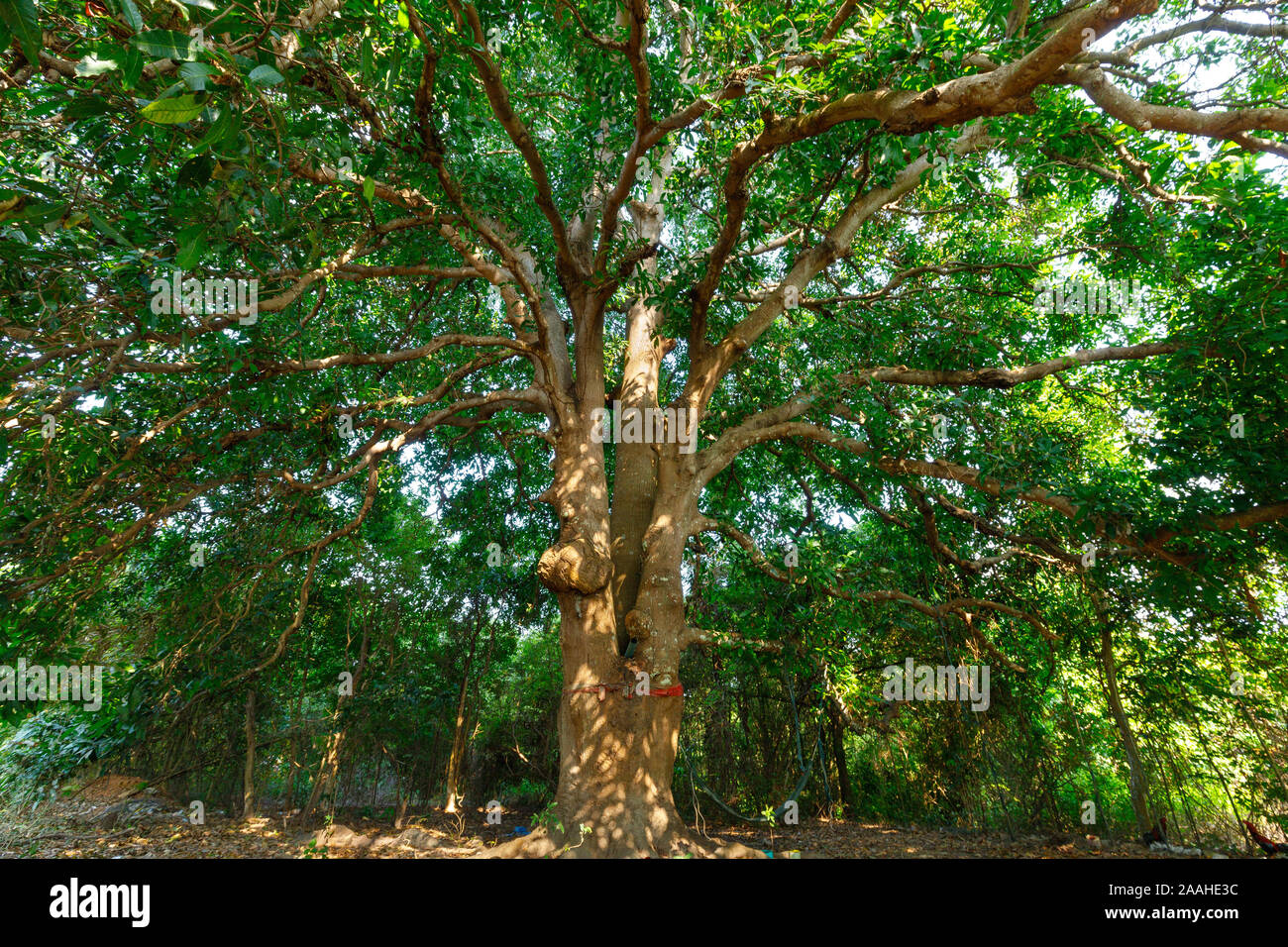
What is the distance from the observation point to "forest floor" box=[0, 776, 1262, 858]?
482cm

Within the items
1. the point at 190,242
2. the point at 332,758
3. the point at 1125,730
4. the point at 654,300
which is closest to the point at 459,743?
the point at 332,758

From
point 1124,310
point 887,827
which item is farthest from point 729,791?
point 1124,310

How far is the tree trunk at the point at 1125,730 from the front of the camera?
453 cm

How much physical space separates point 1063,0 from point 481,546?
292 inches

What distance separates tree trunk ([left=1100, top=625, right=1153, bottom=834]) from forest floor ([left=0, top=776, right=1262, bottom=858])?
33 centimetres

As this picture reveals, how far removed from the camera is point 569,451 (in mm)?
4984

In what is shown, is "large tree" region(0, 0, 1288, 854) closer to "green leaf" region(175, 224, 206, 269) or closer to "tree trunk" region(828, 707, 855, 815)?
"green leaf" region(175, 224, 206, 269)

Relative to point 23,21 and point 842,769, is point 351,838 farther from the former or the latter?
point 842,769

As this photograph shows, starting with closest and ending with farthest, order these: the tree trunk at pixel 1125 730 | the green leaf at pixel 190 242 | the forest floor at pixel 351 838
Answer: the green leaf at pixel 190 242 < the tree trunk at pixel 1125 730 < the forest floor at pixel 351 838

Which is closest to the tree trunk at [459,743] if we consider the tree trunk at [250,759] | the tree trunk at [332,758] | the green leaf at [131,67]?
the tree trunk at [332,758]

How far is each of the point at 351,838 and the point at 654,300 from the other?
5065mm

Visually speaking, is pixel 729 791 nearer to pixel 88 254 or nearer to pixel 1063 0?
pixel 88 254

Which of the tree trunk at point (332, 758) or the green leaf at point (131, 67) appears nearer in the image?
the green leaf at point (131, 67)

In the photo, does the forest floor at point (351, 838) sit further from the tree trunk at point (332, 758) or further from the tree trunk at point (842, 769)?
the tree trunk at point (842, 769)
